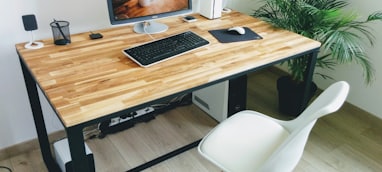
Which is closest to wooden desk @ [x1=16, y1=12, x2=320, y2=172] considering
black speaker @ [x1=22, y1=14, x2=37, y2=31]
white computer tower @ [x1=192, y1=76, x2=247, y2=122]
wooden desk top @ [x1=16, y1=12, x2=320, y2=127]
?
wooden desk top @ [x1=16, y1=12, x2=320, y2=127]

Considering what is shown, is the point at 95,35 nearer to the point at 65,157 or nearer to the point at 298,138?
the point at 65,157

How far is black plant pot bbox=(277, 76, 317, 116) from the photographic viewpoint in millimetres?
2479

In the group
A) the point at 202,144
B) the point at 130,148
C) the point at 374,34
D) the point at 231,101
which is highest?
the point at 374,34

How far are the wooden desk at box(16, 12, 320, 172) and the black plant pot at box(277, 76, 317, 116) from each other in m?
0.49

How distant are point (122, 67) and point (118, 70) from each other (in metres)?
0.03

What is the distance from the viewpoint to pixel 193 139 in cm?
238

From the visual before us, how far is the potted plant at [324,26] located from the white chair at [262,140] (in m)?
0.67

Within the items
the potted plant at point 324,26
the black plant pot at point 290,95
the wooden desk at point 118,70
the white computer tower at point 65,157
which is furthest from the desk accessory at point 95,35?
the black plant pot at point 290,95

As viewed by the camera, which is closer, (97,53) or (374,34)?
(97,53)

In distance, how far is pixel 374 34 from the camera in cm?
237

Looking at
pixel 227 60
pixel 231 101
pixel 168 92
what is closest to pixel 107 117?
pixel 168 92

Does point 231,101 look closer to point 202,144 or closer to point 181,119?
point 181,119

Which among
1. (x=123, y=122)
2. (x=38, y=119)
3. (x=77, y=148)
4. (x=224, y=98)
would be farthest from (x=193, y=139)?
(x=77, y=148)

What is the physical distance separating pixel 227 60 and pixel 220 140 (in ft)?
1.24
